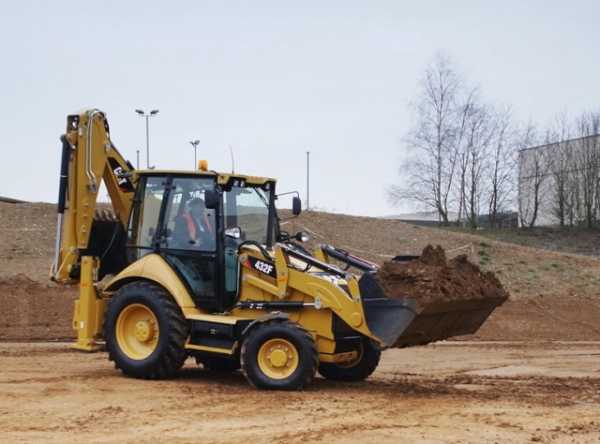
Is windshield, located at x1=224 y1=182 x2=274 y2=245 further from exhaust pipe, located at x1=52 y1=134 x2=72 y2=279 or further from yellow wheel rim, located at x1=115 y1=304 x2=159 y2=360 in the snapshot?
exhaust pipe, located at x1=52 y1=134 x2=72 y2=279

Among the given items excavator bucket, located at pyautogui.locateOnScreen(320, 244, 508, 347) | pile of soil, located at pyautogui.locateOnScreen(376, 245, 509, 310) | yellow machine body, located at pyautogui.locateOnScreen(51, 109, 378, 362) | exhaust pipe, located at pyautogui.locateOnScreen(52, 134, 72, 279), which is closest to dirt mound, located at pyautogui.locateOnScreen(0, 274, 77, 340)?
exhaust pipe, located at pyautogui.locateOnScreen(52, 134, 72, 279)

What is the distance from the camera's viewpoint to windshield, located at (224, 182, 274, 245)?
42.1 feet

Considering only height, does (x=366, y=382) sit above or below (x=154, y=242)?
below

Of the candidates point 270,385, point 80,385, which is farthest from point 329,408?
point 80,385

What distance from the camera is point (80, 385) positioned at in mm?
12070

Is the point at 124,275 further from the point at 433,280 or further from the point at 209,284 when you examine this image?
the point at 433,280

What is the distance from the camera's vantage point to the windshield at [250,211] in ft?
42.1

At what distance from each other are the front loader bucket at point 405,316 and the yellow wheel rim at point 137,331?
286 centimetres

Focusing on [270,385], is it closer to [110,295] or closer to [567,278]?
[110,295]

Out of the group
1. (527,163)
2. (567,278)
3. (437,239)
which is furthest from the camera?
(527,163)

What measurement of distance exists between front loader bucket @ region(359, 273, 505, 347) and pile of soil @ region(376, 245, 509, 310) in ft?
0.22

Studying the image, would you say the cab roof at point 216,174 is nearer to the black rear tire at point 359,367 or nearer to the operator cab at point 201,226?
the operator cab at point 201,226

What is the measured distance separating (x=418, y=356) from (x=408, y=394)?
5.20 meters

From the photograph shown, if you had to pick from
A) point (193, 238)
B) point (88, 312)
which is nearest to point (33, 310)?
point (88, 312)
